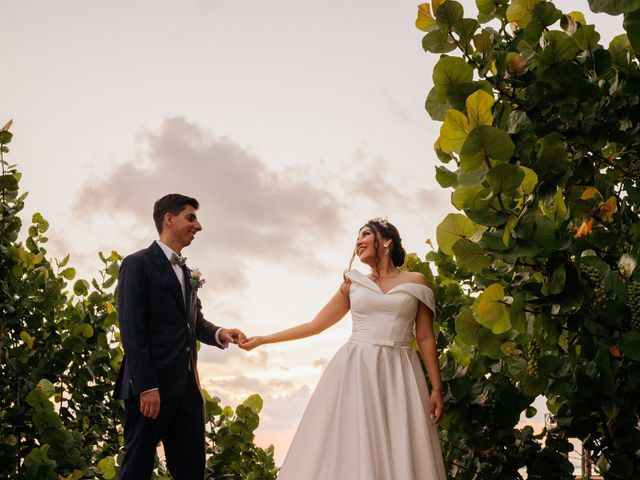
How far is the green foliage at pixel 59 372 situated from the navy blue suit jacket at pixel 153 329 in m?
0.55

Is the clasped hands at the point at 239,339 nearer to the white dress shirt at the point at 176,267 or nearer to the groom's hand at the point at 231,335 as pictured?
the groom's hand at the point at 231,335

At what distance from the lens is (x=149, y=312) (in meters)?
3.47

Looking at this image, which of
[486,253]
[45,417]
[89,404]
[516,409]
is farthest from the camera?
[89,404]

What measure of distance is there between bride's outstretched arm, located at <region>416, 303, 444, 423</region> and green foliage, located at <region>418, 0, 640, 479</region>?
1.57 ft

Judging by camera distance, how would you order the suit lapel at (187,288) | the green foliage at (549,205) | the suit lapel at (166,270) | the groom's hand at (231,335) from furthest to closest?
the groom's hand at (231,335)
the suit lapel at (187,288)
the suit lapel at (166,270)
the green foliage at (549,205)

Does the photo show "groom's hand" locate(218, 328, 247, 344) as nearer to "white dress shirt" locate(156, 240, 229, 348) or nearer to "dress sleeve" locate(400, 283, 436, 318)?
"white dress shirt" locate(156, 240, 229, 348)

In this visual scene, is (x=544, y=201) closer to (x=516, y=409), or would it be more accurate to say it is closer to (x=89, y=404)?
(x=516, y=409)

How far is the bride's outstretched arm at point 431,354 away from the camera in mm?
3398

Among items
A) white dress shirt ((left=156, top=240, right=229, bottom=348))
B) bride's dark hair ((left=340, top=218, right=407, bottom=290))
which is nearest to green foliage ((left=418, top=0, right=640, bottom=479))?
bride's dark hair ((left=340, top=218, right=407, bottom=290))

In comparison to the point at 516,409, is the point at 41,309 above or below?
above

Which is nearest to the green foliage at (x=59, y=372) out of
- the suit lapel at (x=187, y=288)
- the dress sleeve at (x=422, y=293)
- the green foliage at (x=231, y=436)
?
the green foliage at (x=231, y=436)

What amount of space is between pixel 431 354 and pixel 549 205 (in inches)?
62.9

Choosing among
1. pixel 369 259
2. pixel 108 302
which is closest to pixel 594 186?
pixel 369 259

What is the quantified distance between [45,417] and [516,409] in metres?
2.24
